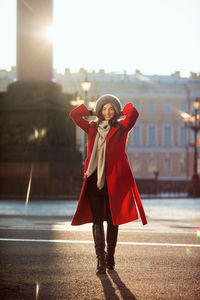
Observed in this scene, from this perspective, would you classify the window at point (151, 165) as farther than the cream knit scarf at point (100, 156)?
Yes

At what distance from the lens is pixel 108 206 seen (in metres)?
5.31

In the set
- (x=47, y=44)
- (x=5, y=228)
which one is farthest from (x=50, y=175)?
(x=5, y=228)

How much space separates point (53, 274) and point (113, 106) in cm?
148

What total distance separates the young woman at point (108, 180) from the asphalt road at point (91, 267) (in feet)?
1.24

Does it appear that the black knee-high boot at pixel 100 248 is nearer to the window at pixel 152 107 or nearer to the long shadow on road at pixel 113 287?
the long shadow on road at pixel 113 287

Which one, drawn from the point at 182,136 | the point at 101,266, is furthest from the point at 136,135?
the point at 101,266

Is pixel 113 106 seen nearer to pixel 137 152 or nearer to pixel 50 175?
pixel 50 175

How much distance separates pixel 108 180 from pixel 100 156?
21 centimetres

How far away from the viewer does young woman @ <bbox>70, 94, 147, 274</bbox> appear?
524cm

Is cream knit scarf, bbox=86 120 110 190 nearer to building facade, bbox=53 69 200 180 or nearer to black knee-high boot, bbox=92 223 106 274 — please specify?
black knee-high boot, bbox=92 223 106 274

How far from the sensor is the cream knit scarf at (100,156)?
5.22 meters

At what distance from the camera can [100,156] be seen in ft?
17.2

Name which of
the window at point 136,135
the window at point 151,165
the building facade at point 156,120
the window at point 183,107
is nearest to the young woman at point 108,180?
the building facade at point 156,120

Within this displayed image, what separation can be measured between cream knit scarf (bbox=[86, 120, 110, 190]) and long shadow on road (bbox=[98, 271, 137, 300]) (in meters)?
0.76
